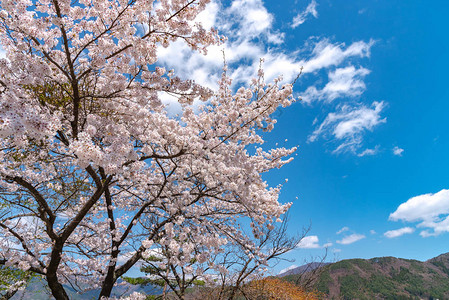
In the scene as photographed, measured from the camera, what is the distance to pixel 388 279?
12744cm

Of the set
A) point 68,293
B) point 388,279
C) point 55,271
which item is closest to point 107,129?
point 55,271

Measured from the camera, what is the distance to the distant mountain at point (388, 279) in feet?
354

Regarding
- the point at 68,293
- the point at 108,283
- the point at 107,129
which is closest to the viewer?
the point at 107,129

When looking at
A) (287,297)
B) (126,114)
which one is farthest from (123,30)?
(287,297)

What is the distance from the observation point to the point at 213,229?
21.0ft

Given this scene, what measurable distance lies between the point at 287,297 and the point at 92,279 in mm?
8271

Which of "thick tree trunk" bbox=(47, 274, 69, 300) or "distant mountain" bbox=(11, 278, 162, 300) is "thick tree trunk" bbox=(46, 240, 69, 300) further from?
"distant mountain" bbox=(11, 278, 162, 300)

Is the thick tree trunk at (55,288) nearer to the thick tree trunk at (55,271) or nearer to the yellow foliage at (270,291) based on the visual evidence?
the thick tree trunk at (55,271)

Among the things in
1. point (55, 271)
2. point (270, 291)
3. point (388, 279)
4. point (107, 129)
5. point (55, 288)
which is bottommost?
point (388, 279)

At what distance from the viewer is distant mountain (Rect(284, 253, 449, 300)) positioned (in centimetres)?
10775

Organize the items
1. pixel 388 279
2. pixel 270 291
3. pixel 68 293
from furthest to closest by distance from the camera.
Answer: pixel 388 279 → pixel 270 291 → pixel 68 293

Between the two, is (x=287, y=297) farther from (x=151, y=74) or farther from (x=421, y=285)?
(x=421, y=285)

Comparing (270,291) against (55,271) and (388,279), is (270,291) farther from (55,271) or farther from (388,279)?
(388,279)

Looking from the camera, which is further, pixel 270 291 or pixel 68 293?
pixel 270 291
